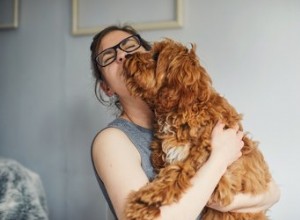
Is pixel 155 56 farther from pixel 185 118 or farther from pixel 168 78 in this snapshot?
pixel 185 118

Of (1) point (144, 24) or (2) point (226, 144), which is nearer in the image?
A: (2) point (226, 144)

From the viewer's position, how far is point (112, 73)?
1.38 meters

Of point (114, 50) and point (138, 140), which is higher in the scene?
point (114, 50)

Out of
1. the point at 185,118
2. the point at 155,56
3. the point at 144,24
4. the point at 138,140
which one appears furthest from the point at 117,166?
the point at 144,24

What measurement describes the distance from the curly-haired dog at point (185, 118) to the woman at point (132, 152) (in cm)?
4

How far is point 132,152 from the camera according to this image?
1.22 m

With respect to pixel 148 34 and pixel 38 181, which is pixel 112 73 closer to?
pixel 148 34

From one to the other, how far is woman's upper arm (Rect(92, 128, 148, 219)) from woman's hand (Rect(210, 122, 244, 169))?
0.26 metres

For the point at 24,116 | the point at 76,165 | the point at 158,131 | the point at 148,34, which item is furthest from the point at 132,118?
the point at 24,116

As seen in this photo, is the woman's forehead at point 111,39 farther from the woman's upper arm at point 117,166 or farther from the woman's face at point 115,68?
the woman's upper arm at point 117,166

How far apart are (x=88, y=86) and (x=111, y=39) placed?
2.77 ft

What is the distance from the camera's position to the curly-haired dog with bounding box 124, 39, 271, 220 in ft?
4.06

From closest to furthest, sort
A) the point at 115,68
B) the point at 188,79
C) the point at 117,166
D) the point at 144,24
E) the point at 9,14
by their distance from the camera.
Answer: the point at 117,166, the point at 188,79, the point at 115,68, the point at 144,24, the point at 9,14

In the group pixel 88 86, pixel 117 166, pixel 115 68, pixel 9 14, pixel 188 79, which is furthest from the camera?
pixel 9 14
